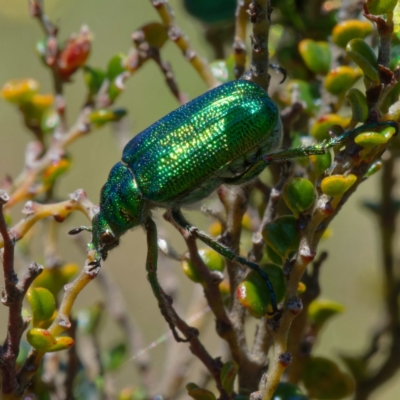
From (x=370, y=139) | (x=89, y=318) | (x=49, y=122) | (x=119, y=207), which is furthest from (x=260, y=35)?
(x=89, y=318)

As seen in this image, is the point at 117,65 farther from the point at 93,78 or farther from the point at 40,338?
the point at 40,338

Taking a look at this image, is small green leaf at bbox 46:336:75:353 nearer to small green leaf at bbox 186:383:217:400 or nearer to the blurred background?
small green leaf at bbox 186:383:217:400

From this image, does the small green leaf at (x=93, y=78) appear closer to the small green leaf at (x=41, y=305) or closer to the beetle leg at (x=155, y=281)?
the beetle leg at (x=155, y=281)

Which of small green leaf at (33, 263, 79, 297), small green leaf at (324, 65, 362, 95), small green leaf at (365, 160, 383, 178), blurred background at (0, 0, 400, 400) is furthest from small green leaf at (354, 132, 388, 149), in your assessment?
blurred background at (0, 0, 400, 400)

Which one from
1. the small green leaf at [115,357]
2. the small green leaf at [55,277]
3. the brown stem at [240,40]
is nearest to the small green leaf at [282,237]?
the brown stem at [240,40]

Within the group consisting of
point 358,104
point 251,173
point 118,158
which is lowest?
point 118,158

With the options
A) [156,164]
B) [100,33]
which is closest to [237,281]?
[156,164]

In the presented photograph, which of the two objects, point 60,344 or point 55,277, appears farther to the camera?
point 55,277

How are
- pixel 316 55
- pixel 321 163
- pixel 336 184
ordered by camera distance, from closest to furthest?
A: pixel 336 184 → pixel 321 163 → pixel 316 55
